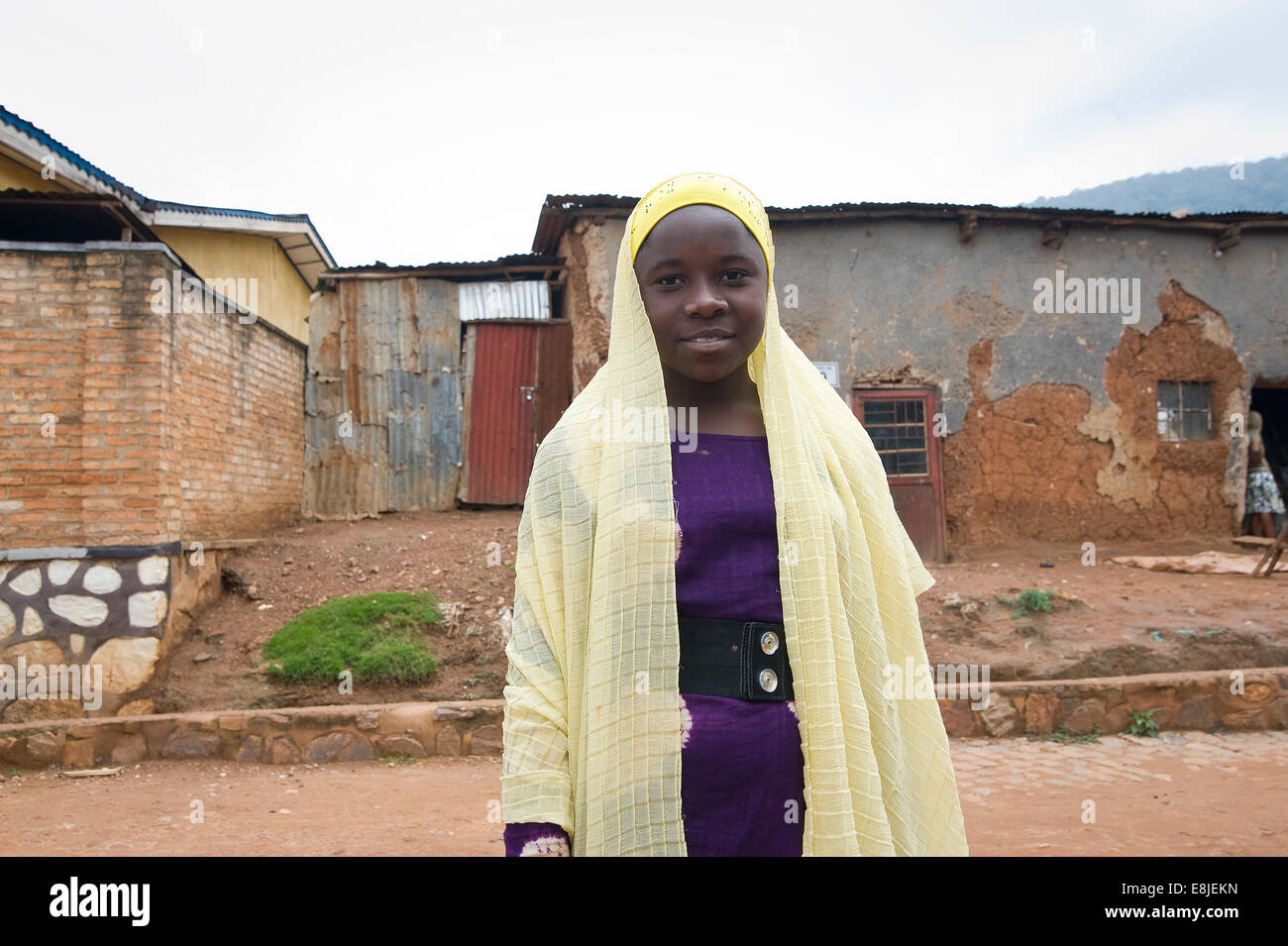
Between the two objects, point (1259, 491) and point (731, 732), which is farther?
point (1259, 491)

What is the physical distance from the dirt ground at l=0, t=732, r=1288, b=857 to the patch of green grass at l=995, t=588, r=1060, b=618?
1.51 m

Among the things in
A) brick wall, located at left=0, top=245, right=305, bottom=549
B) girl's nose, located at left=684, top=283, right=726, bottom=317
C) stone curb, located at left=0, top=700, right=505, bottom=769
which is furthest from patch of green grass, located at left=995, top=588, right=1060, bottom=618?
brick wall, located at left=0, top=245, right=305, bottom=549

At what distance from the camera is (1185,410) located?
10.6 metres

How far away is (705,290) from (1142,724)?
20.4 ft

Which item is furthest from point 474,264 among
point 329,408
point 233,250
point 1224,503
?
point 1224,503

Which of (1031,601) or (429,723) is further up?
(1031,601)

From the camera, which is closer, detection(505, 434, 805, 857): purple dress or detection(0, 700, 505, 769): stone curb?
detection(505, 434, 805, 857): purple dress

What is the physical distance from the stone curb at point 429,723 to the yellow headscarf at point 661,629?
4655 mm

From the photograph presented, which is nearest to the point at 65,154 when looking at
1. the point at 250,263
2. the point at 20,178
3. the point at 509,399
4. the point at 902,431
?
the point at 20,178

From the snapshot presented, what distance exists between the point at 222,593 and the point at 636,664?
709 centimetres

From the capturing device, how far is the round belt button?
4.50 ft

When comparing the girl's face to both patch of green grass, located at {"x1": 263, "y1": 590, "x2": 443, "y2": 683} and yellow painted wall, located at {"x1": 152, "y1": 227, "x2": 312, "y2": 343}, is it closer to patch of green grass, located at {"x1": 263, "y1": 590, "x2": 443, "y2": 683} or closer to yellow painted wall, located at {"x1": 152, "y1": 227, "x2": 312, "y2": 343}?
patch of green grass, located at {"x1": 263, "y1": 590, "x2": 443, "y2": 683}

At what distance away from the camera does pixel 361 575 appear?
7.85 metres

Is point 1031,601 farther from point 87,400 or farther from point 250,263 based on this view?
point 250,263
